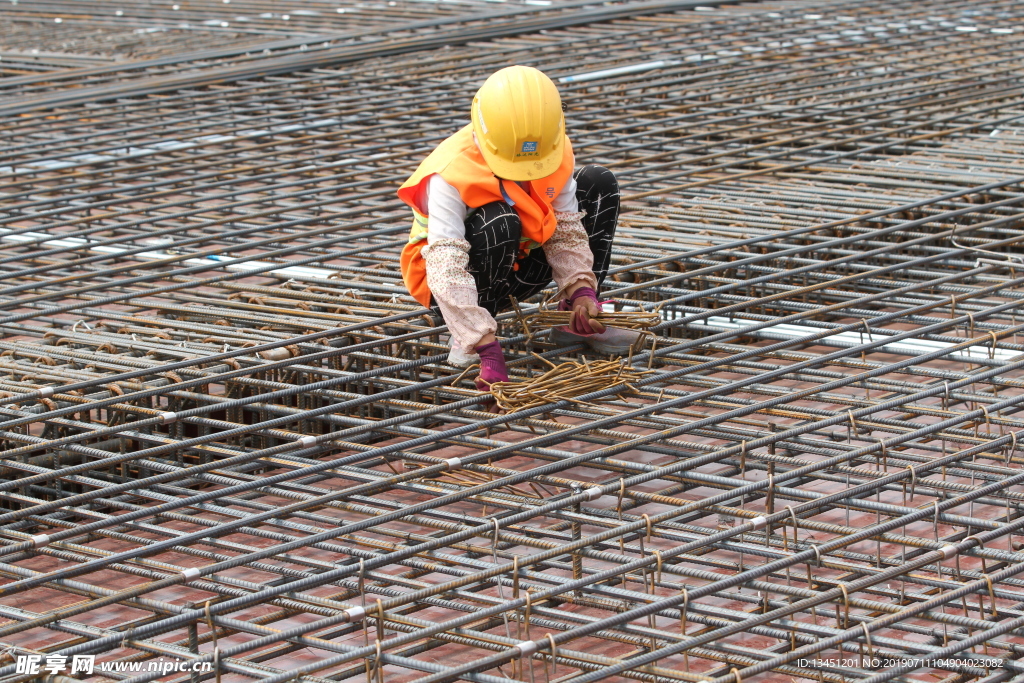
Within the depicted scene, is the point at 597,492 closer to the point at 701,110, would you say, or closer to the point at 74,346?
the point at 74,346

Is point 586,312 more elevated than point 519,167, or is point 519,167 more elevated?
point 519,167

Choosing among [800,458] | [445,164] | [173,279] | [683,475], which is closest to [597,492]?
[683,475]

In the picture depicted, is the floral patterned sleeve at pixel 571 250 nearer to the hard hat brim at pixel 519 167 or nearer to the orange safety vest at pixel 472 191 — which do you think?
the orange safety vest at pixel 472 191

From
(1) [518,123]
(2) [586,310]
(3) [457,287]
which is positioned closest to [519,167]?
(1) [518,123]

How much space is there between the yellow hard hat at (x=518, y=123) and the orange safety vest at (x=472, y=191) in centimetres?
4

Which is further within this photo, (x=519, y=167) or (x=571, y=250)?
(x=571, y=250)

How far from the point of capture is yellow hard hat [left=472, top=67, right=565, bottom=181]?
304 centimetres

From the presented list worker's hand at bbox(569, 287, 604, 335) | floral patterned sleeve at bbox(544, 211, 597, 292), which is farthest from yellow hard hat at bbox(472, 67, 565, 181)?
worker's hand at bbox(569, 287, 604, 335)

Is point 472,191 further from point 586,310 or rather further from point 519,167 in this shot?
point 586,310

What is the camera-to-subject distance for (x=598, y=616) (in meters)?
2.46

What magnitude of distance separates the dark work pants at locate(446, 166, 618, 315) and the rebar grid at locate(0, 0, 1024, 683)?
17 cm

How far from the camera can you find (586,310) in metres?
3.35

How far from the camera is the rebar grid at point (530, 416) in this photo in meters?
2.35

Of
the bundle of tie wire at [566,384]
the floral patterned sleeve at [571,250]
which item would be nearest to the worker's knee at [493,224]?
the floral patterned sleeve at [571,250]
